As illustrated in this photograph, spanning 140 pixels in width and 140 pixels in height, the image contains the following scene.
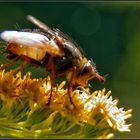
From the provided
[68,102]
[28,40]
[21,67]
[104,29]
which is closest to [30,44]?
[28,40]

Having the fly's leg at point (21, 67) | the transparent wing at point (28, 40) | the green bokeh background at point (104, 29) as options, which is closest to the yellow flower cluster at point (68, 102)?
the fly's leg at point (21, 67)

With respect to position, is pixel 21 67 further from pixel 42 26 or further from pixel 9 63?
pixel 42 26

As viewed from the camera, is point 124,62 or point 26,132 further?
point 124,62

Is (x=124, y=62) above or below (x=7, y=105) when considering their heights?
above

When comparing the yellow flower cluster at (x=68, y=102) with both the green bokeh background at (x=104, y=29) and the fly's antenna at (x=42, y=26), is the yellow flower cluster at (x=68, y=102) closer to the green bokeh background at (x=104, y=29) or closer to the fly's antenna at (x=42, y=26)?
the fly's antenna at (x=42, y=26)

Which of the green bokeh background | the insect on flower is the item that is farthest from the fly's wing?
the green bokeh background

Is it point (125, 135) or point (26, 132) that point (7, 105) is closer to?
point (26, 132)

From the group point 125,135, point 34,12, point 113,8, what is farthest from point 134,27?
point 125,135
